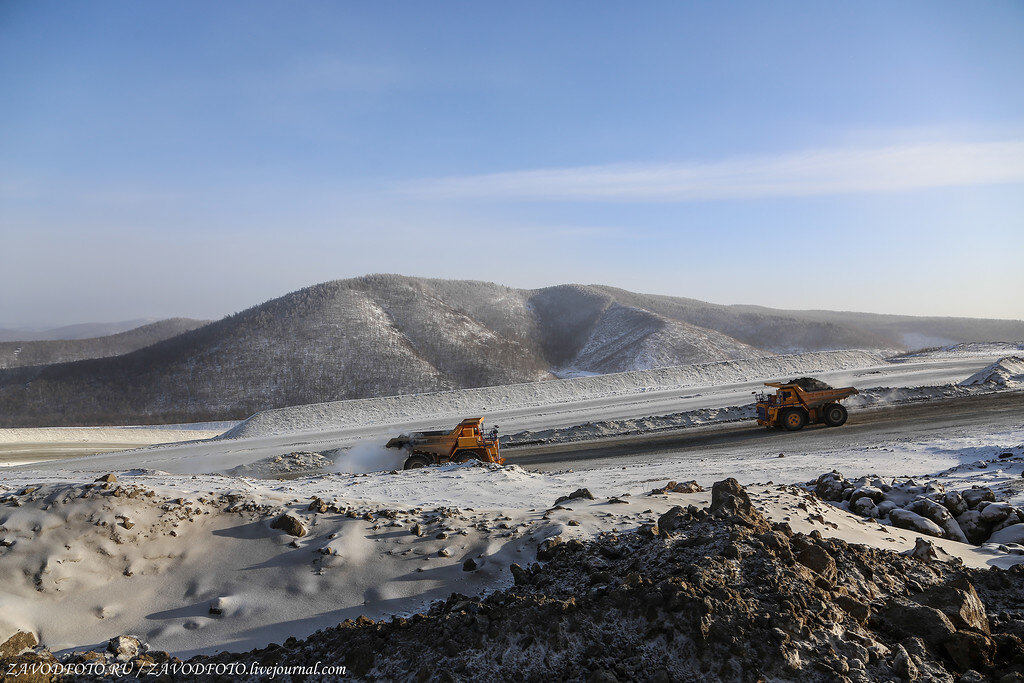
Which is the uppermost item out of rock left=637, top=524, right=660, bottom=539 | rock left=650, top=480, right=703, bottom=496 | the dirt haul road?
rock left=637, top=524, right=660, bottom=539

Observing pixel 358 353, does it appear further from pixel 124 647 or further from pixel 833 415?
pixel 124 647

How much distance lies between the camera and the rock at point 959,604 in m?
5.92

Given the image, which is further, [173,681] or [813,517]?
[813,517]

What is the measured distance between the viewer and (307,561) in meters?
7.83

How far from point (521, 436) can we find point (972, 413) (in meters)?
15.6

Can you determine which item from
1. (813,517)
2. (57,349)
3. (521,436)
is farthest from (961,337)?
(57,349)

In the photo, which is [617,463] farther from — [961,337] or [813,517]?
[961,337]

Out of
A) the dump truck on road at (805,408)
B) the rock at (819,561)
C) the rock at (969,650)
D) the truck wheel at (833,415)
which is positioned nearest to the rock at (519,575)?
the rock at (819,561)

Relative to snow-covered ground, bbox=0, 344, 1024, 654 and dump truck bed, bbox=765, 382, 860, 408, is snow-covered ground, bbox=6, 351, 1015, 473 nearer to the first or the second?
dump truck bed, bbox=765, 382, 860, 408

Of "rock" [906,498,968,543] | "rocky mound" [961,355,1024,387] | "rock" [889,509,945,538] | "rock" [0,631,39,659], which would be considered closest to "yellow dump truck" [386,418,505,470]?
"rock" [889,509,945,538]

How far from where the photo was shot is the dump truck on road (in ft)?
67.2

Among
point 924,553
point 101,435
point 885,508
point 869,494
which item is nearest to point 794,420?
point 869,494

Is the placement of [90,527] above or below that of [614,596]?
above

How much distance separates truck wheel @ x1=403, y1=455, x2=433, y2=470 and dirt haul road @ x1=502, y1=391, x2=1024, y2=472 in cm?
335
